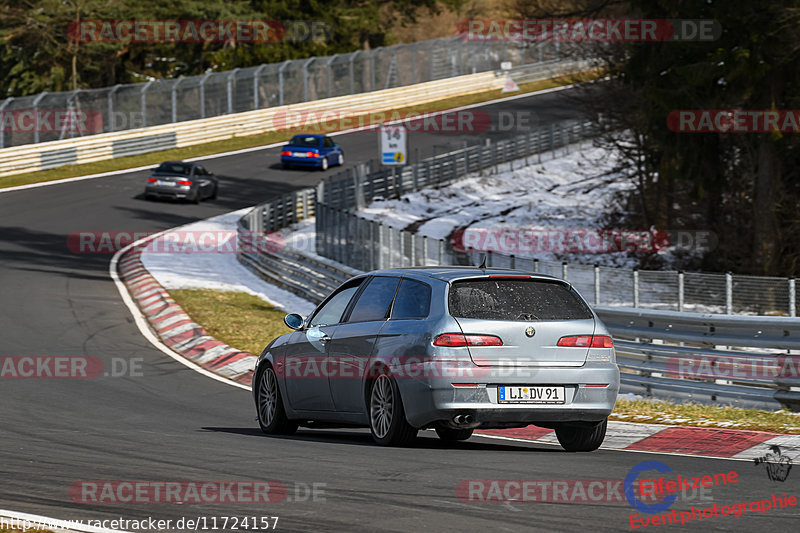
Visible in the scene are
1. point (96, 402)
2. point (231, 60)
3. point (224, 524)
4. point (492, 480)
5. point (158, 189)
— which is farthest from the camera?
point (231, 60)

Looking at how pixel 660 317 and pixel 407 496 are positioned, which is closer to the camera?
pixel 407 496

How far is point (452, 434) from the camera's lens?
33.7 feet

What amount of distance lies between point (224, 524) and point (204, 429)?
15.9ft

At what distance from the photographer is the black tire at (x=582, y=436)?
31.2 ft

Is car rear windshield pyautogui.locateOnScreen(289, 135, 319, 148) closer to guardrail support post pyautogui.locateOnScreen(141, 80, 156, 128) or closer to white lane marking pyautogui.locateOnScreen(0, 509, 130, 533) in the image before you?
guardrail support post pyautogui.locateOnScreen(141, 80, 156, 128)

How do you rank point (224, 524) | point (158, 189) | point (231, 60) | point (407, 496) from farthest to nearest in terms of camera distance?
1. point (231, 60)
2. point (158, 189)
3. point (407, 496)
4. point (224, 524)

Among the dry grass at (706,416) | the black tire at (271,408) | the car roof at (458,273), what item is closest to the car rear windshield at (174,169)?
the dry grass at (706,416)

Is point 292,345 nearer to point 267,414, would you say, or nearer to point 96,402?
point 267,414

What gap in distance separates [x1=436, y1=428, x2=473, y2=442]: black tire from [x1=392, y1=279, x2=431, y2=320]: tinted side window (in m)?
1.21

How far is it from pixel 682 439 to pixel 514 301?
78.6 inches

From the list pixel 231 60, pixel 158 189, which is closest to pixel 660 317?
pixel 158 189

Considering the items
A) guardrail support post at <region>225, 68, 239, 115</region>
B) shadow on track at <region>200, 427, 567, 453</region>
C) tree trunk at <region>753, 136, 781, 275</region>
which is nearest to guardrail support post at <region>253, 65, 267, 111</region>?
guardrail support post at <region>225, 68, 239, 115</region>

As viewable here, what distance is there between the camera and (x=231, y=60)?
68.2 meters

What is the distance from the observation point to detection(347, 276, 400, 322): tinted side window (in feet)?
32.1
